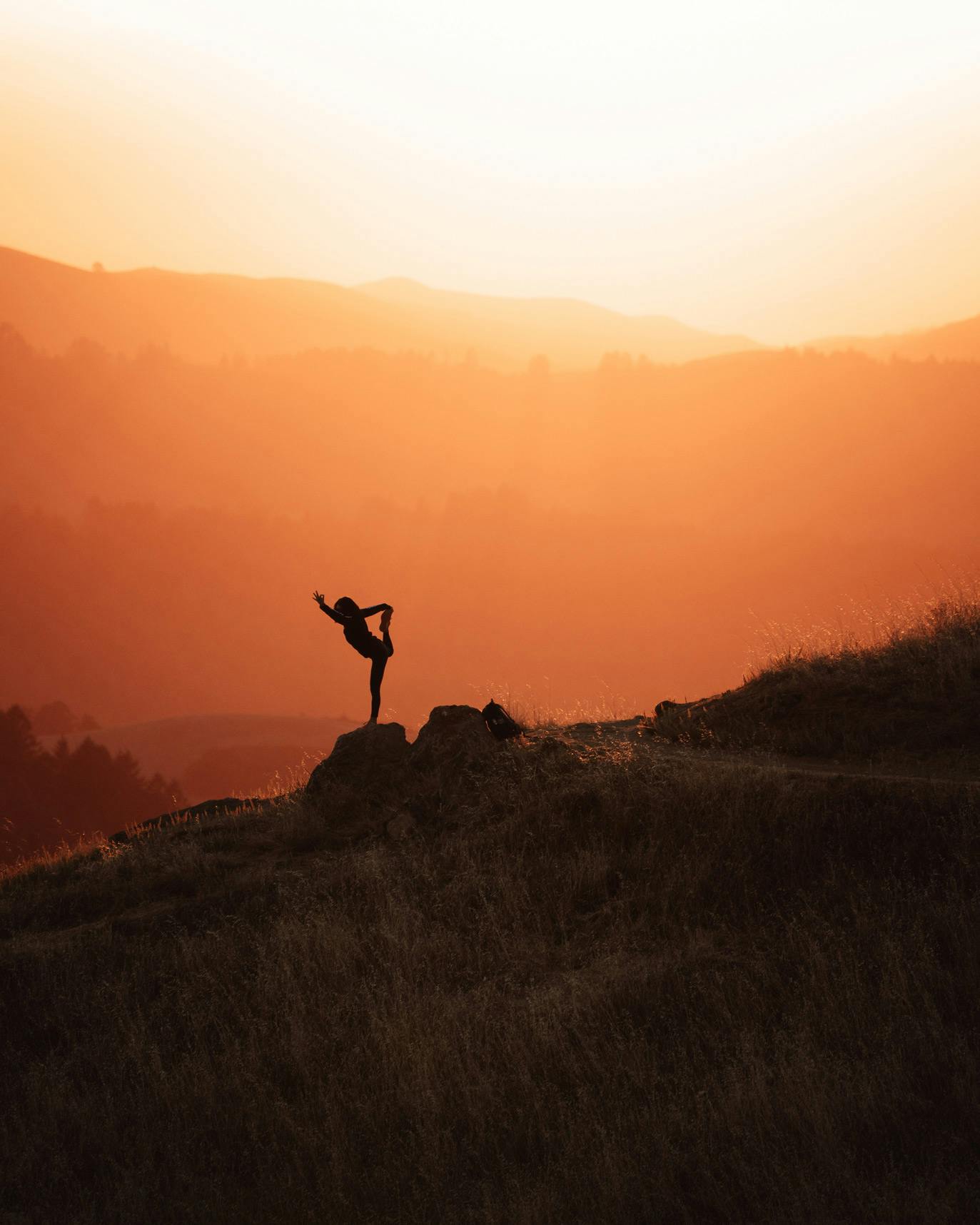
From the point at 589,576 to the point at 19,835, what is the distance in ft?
328

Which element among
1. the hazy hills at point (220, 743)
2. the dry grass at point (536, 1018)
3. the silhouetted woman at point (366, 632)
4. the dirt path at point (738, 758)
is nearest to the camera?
the dry grass at point (536, 1018)

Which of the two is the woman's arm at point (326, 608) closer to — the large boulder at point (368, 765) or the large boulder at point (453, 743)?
the large boulder at point (368, 765)

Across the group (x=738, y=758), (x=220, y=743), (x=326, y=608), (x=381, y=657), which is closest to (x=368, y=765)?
(x=381, y=657)

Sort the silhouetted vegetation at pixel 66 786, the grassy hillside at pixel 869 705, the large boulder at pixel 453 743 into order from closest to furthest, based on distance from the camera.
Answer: the grassy hillside at pixel 869 705 < the large boulder at pixel 453 743 < the silhouetted vegetation at pixel 66 786

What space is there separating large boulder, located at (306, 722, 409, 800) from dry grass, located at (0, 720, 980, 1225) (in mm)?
1254

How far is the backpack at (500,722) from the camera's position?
13.5 meters

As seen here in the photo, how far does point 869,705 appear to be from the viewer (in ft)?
41.3

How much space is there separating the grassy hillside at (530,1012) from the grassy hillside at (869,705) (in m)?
1.55

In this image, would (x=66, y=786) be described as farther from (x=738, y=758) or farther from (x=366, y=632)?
(x=738, y=758)

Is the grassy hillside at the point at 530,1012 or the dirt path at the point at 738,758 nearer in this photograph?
the grassy hillside at the point at 530,1012

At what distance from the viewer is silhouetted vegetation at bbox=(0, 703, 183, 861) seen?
50156 mm

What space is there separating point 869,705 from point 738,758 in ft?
7.45

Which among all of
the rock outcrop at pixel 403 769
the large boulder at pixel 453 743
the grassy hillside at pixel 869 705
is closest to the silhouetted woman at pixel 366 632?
the rock outcrop at pixel 403 769

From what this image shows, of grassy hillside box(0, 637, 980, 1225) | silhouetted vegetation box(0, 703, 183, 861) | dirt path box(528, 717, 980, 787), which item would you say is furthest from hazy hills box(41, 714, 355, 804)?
grassy hillside box(0, 637, 980, 1225)
